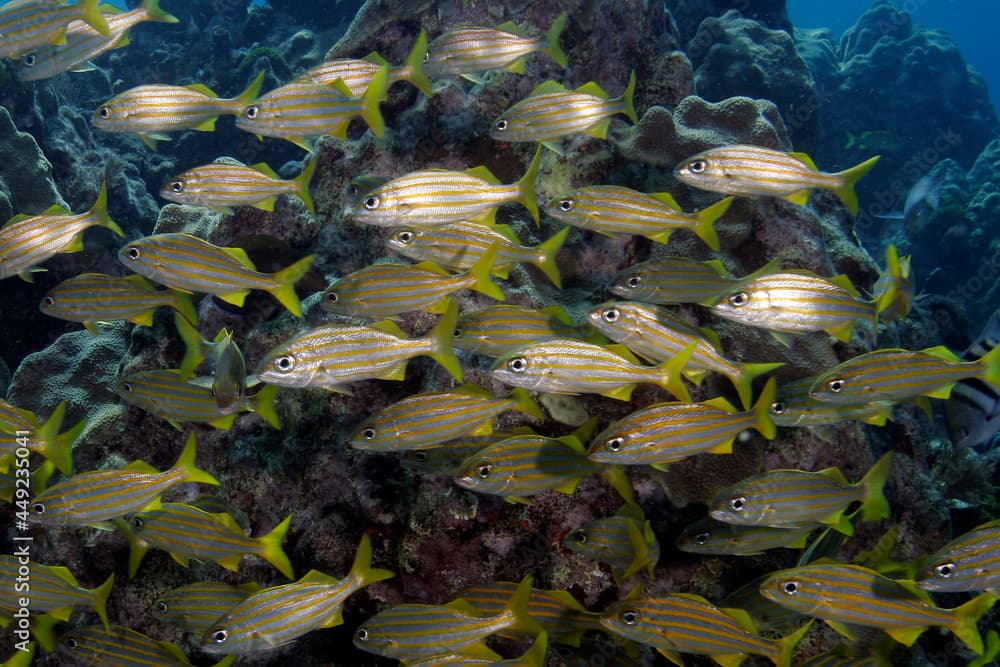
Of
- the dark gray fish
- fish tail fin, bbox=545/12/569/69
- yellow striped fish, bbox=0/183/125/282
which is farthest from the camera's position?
the dark gray fish

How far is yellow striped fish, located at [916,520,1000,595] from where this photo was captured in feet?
9.68

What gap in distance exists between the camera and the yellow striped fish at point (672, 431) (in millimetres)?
2988

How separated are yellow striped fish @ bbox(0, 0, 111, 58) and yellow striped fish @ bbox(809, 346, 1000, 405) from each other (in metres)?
5.53

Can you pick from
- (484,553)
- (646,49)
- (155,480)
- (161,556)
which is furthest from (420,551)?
(646,49)

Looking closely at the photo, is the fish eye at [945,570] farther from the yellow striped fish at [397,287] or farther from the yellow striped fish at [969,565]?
the yellow striped fish at [397,287]

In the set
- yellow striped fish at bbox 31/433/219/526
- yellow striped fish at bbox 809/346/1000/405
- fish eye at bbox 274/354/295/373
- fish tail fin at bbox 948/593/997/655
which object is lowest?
fish tail fin at bbox 948/593/997/655

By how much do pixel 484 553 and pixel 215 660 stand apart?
84.1 inches

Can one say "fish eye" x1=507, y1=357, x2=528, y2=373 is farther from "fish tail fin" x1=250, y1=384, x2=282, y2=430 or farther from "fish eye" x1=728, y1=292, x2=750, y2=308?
"fish tail fin" x1=250, y1=384, x2=282, y2=430

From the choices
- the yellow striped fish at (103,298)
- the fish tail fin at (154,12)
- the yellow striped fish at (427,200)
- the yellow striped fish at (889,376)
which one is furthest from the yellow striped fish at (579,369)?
the fish tail fin at (154,12)

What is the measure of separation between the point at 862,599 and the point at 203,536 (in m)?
3.61

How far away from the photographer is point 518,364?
296 cm

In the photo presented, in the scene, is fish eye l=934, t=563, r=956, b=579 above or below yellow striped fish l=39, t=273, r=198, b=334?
below

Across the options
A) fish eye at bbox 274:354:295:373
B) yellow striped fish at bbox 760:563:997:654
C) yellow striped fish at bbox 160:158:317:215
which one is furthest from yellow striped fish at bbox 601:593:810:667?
yellow striped fish at bbox 160:158:317:215

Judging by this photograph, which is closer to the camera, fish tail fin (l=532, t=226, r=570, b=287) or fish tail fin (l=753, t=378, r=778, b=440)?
fish tail fin (l=753, t=378, r=778, b=440)
